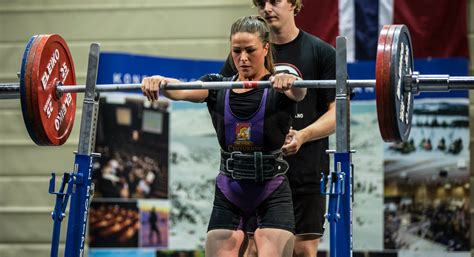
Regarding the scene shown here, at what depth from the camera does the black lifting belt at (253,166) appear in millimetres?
3699

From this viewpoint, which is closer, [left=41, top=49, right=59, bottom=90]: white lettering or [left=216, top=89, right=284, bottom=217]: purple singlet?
[left=216, top=89, right=284, bottom=217]: purple singlet

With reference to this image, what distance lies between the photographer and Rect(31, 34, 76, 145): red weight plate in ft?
12.8

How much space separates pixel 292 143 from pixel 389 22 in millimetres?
2520

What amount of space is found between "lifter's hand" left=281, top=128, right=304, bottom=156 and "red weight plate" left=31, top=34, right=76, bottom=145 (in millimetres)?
1095

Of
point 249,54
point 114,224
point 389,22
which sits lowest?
point 114,224

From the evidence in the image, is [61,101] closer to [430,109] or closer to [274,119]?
[274,119]

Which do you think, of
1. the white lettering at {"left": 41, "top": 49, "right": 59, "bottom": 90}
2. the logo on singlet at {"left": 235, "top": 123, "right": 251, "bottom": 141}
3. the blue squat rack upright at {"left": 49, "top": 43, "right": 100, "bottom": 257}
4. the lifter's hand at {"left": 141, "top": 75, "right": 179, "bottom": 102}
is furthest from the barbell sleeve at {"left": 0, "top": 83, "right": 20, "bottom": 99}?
the logo on singlet at {"left": 235, "top": 123, "right": 251, "bottom": 141}

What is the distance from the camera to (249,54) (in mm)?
3721

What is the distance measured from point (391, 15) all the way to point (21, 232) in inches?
129

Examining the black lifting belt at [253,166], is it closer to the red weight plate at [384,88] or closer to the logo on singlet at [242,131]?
the logo on singlet at [242,131]

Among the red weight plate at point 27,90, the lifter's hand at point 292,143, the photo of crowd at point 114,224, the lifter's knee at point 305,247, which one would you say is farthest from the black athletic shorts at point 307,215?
the photo of crowd at point 114,224

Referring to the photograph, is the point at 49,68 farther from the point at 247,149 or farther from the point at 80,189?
the point at 247,149

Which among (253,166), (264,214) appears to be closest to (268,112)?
(253,166)

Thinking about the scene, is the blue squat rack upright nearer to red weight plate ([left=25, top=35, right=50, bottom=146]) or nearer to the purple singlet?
red weight plate ([left=25, top=35, right=50, bottom=146])
